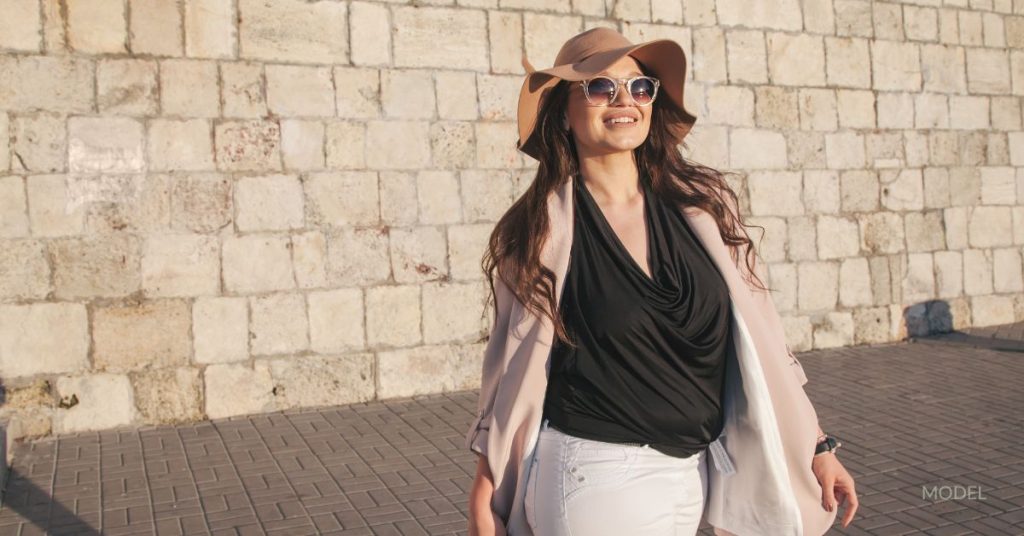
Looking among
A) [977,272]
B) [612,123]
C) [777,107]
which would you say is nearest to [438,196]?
[777,107]

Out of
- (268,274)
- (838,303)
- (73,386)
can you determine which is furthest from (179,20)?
(838,303)

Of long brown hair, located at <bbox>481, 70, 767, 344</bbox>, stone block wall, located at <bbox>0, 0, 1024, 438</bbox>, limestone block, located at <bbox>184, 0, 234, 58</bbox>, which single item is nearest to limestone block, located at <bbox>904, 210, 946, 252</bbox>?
stone block wall, located at <bbox>0, 0, 1024, 438</bbox>

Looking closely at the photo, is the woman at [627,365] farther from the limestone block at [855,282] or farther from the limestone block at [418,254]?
the limestone block at [855,282]

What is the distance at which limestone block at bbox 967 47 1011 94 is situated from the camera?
11008 mm

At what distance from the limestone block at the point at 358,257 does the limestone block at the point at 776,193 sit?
3.73 m

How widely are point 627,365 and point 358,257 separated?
5716 millimetres

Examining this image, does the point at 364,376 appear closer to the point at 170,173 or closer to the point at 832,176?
the point at 170,173

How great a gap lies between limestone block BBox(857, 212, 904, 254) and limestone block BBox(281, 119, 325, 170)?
18.3 ft

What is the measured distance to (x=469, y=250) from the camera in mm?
8203

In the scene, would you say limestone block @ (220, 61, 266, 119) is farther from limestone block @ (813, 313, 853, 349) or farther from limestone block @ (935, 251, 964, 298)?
limestone block @ (935, 251, 964, 298)

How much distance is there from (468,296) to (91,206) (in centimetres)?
290

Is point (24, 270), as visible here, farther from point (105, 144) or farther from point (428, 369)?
point (428, 369)

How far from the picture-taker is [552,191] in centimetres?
245

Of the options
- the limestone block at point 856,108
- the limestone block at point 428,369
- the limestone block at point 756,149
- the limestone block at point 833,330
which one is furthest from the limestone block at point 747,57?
the limestone block at point 428,369
